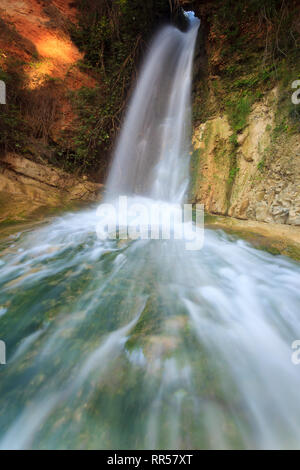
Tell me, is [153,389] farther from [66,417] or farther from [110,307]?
[110,307]

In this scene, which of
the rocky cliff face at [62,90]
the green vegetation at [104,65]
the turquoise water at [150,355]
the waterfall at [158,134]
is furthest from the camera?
the green vegetation at [104,65]

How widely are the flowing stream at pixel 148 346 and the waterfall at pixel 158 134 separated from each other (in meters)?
3.01

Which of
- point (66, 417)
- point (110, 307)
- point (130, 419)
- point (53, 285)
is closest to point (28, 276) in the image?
point (53, 285)

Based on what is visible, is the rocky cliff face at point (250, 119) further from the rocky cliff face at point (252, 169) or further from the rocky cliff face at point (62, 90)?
the rocky cliff face at point (62, 90)

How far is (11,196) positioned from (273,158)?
584cm

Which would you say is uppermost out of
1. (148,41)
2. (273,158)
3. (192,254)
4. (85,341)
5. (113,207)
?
(148,41)

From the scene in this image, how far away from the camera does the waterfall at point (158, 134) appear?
5.54 m

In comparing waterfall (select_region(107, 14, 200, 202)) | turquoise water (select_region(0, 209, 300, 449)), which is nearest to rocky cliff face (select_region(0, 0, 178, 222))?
waterfall (select_region(107, 14, 200, 202))

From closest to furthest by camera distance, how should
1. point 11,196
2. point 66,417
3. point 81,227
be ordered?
point 66,417 < point 81,227 < point 11,196

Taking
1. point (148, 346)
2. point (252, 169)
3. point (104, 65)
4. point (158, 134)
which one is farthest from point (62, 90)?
point (148, 346)

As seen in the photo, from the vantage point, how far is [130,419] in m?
1.04

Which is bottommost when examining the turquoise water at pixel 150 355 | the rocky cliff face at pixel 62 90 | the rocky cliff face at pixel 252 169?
the turquoise water at pixel 150 355

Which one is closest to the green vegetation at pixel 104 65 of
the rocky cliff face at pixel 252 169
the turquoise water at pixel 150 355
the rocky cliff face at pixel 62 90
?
the rocky cliff face at pixel 62 90

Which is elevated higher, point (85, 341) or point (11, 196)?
point (11, 196)
